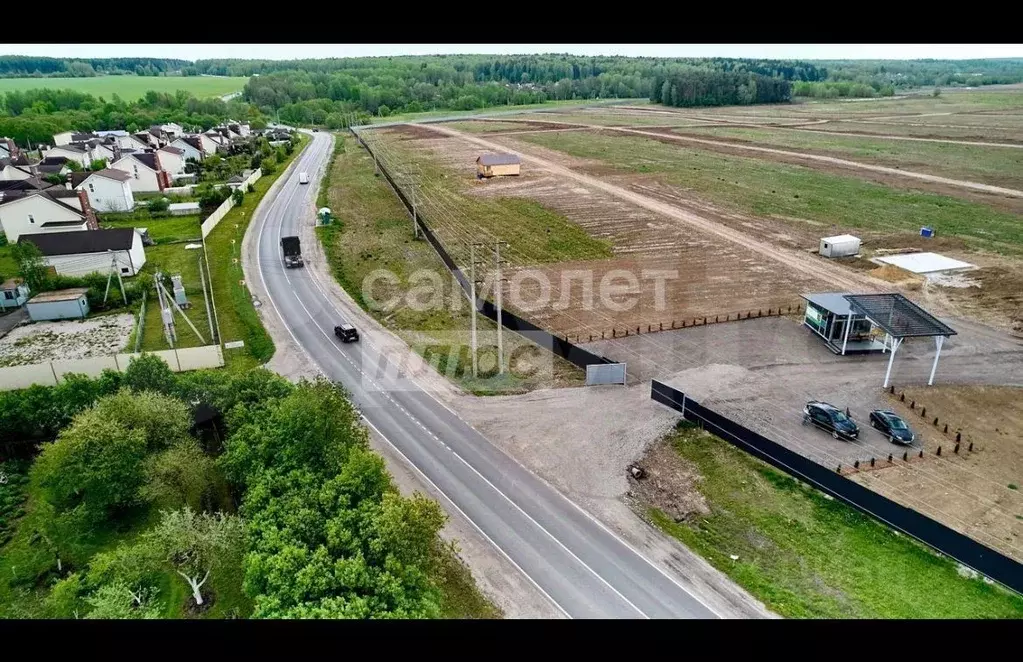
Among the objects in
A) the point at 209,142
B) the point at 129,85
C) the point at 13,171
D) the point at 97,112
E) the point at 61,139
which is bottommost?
the point at 13,171

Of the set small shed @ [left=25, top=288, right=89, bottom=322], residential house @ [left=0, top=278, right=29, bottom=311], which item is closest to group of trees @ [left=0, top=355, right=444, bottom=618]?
small shed @ [left=25, top=288, right=89, bottom=322]

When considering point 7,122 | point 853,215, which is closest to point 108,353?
point 853,215

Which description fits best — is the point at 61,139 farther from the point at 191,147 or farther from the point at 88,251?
the point at 88,251

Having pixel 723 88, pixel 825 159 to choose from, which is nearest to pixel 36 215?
pixel 825 159

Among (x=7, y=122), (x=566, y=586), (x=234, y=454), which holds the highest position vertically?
(x=7, y=122)

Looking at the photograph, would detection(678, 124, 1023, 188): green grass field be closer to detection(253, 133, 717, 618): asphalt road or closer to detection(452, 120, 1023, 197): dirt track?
detection(452, 120, 1023, 197): dirt track

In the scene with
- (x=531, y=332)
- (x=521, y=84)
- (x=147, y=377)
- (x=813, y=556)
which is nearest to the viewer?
(x=813, y=556)
